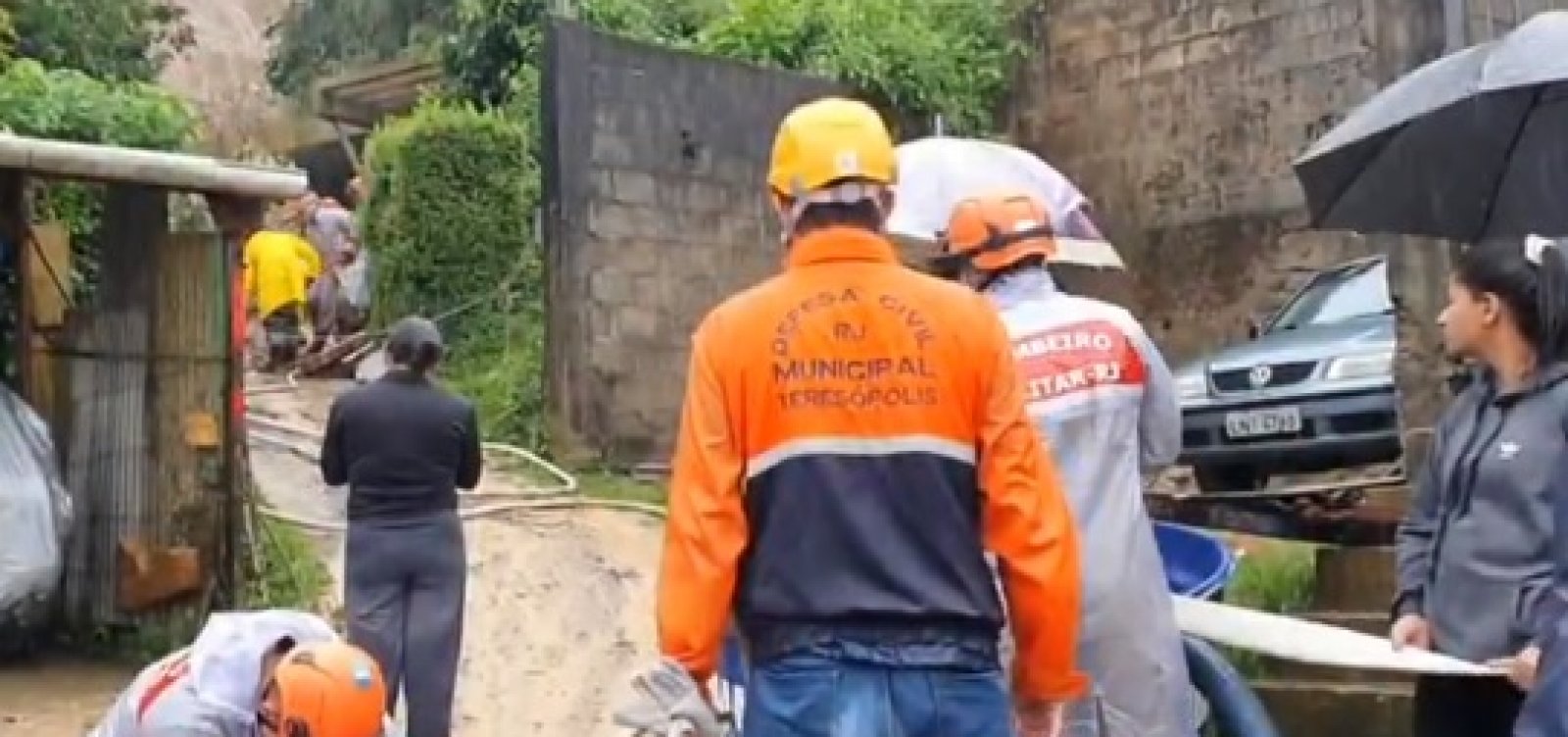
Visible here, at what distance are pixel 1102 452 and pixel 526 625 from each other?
5351 millimetres

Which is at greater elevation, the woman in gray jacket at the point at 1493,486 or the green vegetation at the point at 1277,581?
the woman in gray jacket at the point at 1493,486

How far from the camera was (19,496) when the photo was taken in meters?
8.77

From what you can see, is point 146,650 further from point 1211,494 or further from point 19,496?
point 1211,494

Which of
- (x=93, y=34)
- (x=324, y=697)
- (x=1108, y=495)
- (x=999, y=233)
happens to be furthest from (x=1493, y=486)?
(x=93, y=34)

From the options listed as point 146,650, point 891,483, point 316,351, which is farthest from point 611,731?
point 316,351

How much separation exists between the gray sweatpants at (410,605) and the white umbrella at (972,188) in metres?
2.19

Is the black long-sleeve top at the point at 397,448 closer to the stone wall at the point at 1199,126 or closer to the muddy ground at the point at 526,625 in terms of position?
the muddy ground at the point at 526,625

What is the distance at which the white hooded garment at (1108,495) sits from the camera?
4.50m

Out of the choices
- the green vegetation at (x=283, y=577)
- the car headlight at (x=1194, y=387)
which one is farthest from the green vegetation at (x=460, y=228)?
the car headlight at (x=1194, y=387)

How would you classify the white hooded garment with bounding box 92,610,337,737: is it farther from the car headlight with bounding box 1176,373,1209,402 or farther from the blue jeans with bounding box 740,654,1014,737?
the car headlight with bounding box 1176,373,1209,402

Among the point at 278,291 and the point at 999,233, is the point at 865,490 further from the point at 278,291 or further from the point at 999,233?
the point at 278,291

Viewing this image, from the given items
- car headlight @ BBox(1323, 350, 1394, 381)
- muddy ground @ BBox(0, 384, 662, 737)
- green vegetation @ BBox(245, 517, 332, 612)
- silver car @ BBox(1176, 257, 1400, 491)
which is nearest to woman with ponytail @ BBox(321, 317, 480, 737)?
muddy ground @ BBox(0, 384, 662, 737)

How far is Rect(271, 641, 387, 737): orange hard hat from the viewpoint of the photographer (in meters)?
3.28

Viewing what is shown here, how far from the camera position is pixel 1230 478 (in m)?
10.2
